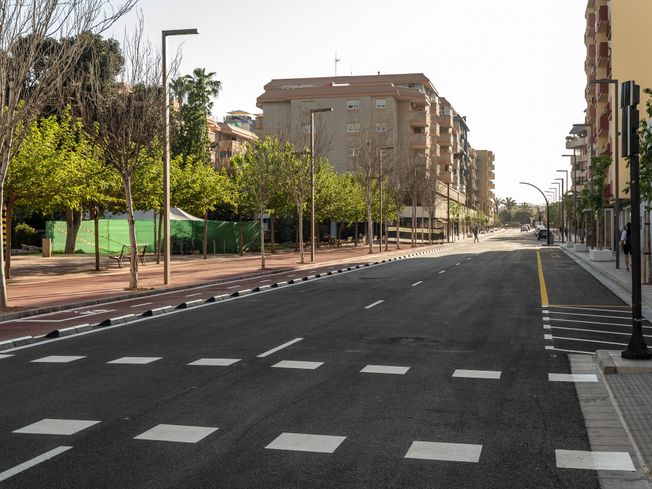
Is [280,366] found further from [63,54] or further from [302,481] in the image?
[63,54]

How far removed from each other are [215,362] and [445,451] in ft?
15.5

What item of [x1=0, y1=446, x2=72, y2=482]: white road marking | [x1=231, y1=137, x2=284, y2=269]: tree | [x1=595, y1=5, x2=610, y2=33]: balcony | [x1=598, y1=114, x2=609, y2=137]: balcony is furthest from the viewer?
[x1=595, y1=5, x2=610, y2=33]: balcony

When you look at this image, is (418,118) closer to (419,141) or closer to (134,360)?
(419,141)

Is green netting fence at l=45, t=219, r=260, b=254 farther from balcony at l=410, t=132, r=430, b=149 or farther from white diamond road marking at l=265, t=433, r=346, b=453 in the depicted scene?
balcony at l=410, t=132, r=430, b=149

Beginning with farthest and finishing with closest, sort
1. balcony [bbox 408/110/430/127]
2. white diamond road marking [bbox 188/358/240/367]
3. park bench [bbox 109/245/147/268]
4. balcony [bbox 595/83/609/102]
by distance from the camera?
balcony [bbox 408/110/430/127] < balcony [bbox 595/83/609/102] < park bench [bbox 109/245/147/268] < white diamond road marking [bbox 188/358/240/367]

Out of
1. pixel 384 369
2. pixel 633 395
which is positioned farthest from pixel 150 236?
pixel 633 395

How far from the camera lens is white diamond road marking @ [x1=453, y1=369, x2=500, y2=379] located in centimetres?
884

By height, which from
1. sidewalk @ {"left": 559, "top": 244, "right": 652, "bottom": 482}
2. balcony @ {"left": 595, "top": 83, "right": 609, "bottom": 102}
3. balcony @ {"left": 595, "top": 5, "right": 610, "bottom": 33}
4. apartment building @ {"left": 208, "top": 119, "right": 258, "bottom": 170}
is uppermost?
balcony @ {"left": 595, "top": 5, "right": 610, "bottom": 33}

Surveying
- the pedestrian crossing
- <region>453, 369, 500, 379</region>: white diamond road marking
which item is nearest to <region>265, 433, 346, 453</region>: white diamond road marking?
<region>453, 369, 500, 379</region>: white diamond road marking

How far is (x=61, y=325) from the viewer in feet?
46.3

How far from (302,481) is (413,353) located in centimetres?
567

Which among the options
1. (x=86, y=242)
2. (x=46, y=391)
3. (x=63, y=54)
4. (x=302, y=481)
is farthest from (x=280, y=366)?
(x=86, y=242)

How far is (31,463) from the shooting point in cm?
555

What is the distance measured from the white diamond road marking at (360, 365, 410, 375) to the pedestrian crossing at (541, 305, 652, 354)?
2936 mm
